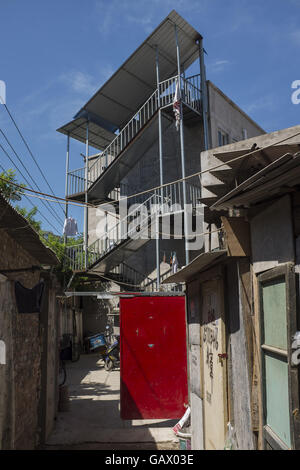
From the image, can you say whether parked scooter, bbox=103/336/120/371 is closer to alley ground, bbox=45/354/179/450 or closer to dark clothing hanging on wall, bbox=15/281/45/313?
alley ground, bbox=45/354/179/450

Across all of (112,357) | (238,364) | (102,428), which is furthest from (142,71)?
(238,364)

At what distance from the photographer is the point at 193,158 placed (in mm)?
14078

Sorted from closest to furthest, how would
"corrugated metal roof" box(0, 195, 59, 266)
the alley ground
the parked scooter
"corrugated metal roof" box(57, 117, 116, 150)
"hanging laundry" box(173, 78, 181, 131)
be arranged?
"corrugated metal roof" box(0, 195, 59, 266)
the alley ground
"hanging laundry" box(173, 78, 181, 131)
the parked scooter
"corrugated metal roof" box(57, 117, 116, 150)

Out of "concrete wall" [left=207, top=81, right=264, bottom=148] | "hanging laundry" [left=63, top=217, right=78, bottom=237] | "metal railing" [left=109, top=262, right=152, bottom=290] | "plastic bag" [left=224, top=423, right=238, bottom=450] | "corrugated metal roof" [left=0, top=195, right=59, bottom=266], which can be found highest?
"concrete wall" [left=207, top=81, right=264, bottom=148]

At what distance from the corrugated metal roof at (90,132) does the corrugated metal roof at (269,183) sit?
1367 cm

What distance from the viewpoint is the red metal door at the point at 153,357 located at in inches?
328

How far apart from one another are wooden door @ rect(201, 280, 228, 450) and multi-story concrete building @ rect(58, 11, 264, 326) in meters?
5.87

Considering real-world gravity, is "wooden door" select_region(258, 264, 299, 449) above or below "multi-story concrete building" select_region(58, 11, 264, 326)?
below

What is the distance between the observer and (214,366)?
5281 mm

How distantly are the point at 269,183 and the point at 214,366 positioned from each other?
124 inches

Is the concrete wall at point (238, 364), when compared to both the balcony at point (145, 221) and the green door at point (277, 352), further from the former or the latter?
the balcony at point (145, 221)

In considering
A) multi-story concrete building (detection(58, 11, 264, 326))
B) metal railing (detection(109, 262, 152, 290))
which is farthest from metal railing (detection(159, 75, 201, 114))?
metal railing (detection(109, 262, 152, 290))

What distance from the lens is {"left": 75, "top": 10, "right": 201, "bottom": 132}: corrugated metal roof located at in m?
13.0

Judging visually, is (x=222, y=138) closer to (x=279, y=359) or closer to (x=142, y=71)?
(x=142, y=71)
